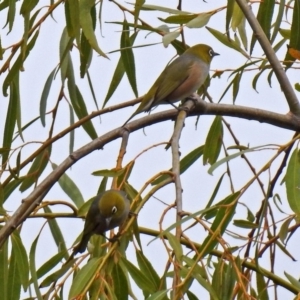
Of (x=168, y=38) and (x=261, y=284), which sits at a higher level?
(x=168, y=38)

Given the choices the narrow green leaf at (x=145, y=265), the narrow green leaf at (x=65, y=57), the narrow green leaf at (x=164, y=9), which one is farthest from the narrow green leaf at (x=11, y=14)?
the narrow green leaf at (x=145, y=265)

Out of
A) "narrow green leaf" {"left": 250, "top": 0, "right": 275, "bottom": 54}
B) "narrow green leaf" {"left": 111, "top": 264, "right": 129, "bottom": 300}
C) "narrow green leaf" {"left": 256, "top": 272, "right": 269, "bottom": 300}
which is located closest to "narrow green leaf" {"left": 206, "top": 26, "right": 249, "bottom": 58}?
"narrow green leaf" {"left": 250, "top": 0, "right": 275, "bottom": 54}

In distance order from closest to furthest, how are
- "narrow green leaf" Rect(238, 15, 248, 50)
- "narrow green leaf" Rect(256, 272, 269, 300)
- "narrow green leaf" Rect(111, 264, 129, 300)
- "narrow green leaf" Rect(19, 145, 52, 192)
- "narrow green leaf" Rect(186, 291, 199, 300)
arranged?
"narrow green leaf" Rect(111, 264, 129, 300) < "narrow green leaf" Rect(186, 291, 199, 300) < "narrow green leaf" Rect(256, 272, 269, 300) < "narrow green leaf" Rect(19, 145, 52, 192) < "narrow green leaf" Rect(238, 15, 248, 50)

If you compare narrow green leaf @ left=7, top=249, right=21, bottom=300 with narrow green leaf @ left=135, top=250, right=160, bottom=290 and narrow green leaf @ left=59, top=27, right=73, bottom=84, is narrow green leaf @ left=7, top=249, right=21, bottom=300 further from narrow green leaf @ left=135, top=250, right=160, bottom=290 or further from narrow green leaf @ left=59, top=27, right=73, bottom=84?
narrow green leaf @ left=59, top=27, right=73, bottom=84

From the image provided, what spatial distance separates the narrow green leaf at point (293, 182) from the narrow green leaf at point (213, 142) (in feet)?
1.74

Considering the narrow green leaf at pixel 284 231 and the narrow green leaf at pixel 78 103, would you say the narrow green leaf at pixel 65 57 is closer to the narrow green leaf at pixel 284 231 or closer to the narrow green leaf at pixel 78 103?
the narrow green leaf at pixel 78 103

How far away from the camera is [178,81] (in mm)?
2588

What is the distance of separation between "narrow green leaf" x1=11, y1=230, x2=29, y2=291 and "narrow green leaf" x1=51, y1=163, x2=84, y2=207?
11.7 inches

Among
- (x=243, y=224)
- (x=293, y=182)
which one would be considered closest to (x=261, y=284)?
(x=243, y=224)

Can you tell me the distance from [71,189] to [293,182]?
0.62 m

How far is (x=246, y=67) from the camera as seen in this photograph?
2111 mm

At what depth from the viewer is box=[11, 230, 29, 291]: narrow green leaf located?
5.64ft

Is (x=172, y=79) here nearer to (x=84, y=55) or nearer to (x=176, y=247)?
(x=84, y=55)

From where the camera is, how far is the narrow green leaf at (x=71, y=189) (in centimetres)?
201
